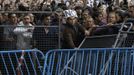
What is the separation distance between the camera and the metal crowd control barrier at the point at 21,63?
368 inches

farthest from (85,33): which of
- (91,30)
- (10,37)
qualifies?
(10,37)

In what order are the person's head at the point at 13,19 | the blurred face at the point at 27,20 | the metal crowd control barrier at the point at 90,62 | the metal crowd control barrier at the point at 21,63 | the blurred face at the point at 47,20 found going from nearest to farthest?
1. the metal crowd control barrier at the point at 90,62
2. the metal crowd control barrier at the point at 21,63
3. the blurred face at the point at 27,20
4. the blurred face at the point at 47,20
5. the person's head at the point at 13,19

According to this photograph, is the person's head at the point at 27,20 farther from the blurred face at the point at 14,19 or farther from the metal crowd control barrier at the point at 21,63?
the metal crowd control barrier at the point at 21,63

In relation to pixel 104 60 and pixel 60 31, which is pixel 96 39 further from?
pixel 104 60

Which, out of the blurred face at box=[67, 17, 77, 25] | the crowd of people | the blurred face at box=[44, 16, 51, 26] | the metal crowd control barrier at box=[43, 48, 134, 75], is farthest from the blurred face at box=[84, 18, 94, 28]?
the metal crowd control barrier at box=[43, 48, 134, 75]

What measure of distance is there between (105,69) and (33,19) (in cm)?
349

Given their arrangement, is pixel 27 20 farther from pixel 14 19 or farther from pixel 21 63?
pixel 21 63

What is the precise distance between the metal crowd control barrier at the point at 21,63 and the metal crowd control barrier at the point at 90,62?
0.51 m

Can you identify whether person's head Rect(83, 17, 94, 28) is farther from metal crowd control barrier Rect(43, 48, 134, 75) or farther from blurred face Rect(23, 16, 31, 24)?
metal crowd control barrier Rect(43, 48, 134, 75)

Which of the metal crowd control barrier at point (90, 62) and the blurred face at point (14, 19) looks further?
the blurred face at point (14, 19)

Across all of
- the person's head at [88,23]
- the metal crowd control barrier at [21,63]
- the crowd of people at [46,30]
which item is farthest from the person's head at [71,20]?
the metal crowd control barrier at [21,63]

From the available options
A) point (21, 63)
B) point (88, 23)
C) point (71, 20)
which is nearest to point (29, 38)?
point (71, 20)

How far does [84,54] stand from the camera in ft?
28.0

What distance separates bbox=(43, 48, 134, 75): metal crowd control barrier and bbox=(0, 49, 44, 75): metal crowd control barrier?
1.67 ft
